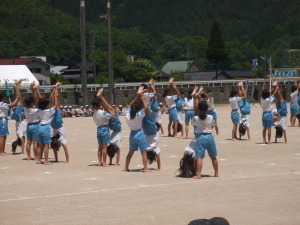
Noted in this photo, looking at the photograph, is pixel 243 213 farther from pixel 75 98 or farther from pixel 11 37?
pixel 11 37

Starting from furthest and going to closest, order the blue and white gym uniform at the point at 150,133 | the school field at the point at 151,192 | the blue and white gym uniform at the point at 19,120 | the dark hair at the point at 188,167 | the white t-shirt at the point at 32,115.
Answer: the blue and white gym uniform at the point at 19,120 → the white t-shirt at the point at 32,115 → the blue and white gym uniform at the point at 150,133 → the dark hair at the point at 188,167 → the school field at the point at 151,192

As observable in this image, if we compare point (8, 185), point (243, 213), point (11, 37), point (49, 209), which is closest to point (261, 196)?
point (243, 213)

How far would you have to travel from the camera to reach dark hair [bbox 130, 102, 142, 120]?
48.5 ft

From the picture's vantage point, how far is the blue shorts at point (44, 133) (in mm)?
16656

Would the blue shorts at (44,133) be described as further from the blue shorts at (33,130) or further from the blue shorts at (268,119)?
the blue shorts at (268,119)

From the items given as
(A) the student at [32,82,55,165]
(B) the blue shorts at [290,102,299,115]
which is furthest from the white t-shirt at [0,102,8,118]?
(B) the blue shorts at [290,102,299,115]

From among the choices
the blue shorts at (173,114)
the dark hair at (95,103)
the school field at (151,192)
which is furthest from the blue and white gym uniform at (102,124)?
the blue shorts at (173,114)

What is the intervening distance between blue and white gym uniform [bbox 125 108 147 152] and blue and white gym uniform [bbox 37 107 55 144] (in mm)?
2466

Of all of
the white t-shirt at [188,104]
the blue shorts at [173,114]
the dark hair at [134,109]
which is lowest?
the blue shorts at [173,114]

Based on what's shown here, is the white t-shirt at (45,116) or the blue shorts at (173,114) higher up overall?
the white t-shirt at (45,116)

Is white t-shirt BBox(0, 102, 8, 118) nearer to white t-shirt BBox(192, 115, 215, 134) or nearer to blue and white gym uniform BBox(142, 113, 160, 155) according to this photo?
blue and white gym uniform BBox(142, 113, 160, 155)

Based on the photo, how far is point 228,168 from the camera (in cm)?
1578

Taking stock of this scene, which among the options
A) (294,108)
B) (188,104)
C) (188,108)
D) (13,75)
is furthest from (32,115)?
(13,75)

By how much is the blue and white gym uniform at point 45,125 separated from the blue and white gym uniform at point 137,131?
8.09ft
